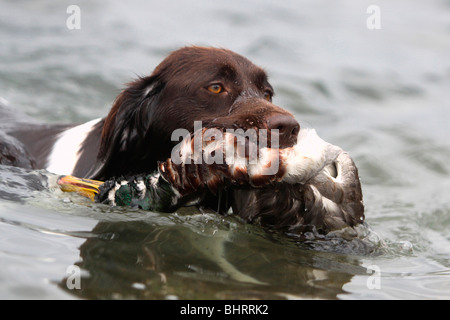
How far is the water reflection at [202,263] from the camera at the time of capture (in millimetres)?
2635

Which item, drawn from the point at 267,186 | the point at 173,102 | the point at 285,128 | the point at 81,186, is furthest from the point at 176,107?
the point at 267,186

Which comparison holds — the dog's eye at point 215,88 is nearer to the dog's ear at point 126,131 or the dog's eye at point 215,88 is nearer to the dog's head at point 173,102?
the dog's head at point 173,102

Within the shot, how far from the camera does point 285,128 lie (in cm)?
308

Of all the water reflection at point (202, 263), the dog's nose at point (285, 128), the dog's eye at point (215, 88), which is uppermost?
the dog's eye at point (215, 88)

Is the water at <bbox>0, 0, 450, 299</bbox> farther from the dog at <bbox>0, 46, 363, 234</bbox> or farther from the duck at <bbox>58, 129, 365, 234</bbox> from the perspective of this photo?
the dog at <bbox>0, 46, 363, 234</bbox>

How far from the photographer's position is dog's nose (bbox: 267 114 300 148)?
121 inches

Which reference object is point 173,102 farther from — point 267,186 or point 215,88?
point 267,186

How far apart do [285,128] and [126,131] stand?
1072 millimetres


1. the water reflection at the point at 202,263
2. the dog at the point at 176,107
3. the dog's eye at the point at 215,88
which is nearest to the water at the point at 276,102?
the water reflection at the point at 202,263

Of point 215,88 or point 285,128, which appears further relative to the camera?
point 215,88

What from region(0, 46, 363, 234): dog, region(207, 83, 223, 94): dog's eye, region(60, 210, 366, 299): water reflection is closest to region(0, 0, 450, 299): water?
region(60, 210, 366, 299): water reflection

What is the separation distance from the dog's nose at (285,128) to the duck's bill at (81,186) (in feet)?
3.40

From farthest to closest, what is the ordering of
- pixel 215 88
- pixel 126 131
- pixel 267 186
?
pixel 126 131, pixel 215 88, pixel 267 186
